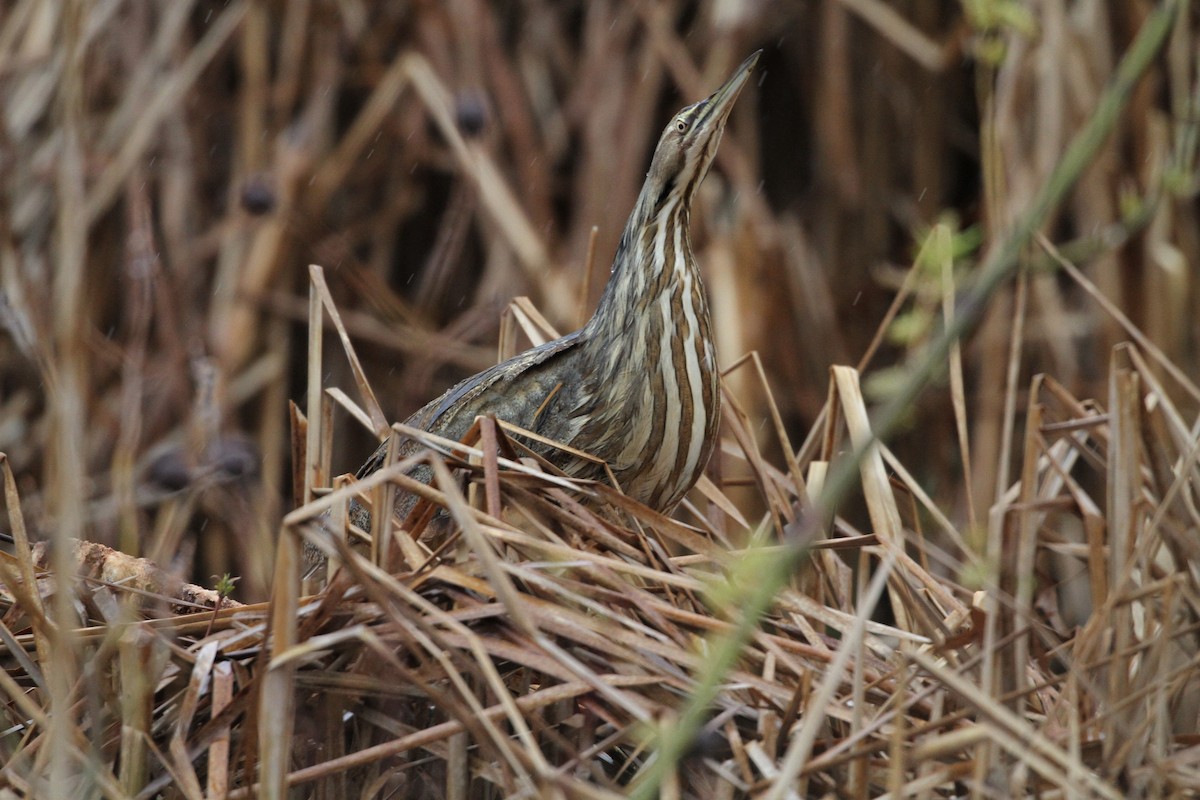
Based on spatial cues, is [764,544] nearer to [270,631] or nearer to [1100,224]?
[270,631]

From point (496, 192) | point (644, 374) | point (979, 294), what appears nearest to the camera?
point (979, 294)

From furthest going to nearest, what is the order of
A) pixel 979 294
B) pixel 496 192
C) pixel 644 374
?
pixel 496 192 < pixel 644 374 < pixel 979 294

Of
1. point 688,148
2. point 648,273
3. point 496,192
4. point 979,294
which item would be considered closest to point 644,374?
point 648,273

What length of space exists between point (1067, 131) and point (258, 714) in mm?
2360

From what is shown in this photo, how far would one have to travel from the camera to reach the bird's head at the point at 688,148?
196 cm

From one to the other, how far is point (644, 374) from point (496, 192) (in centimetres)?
134

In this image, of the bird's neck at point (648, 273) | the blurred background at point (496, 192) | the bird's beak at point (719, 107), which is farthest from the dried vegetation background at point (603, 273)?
the bird's beak at point (719, 107)

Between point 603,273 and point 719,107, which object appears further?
point 603,273

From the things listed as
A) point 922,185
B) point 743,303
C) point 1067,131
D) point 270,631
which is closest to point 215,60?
point 743,303

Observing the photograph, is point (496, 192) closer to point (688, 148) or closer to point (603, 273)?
point (603, 273)

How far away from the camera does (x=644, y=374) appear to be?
194 centimetres

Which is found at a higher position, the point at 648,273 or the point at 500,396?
the point at 648,273

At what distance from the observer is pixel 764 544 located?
5.91 feet

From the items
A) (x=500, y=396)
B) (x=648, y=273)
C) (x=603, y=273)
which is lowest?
(x=603, y=273)
